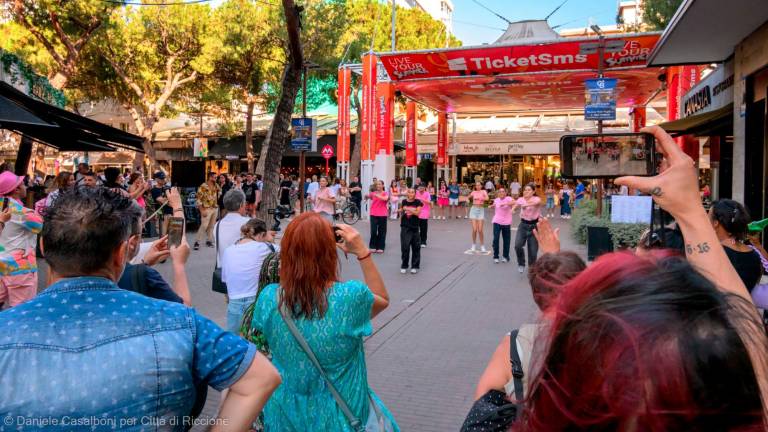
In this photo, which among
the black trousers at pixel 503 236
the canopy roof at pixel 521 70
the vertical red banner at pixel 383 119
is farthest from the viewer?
the vertical red banner at pixel 383 119

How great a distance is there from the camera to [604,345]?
0.83 metres

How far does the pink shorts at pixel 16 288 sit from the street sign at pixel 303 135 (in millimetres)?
8811

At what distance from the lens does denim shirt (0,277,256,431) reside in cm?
142

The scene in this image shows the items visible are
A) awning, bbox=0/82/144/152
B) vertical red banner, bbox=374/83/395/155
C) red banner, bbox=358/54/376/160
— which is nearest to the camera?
awning, bbox=0/82/144/152

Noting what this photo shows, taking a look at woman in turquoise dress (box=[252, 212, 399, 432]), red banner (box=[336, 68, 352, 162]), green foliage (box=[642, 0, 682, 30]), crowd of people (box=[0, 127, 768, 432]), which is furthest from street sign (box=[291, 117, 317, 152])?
green foliage (box=[642, 0, 682, 30])

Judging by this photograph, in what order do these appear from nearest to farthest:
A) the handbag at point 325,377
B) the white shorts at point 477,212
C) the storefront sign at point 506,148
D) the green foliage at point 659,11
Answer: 1. the handbag at point 325,377
2. the white shorts at point 477,212
3. the green foliage at point 659,11
4. the storefront sign at point 506,148

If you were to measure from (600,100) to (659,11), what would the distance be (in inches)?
408

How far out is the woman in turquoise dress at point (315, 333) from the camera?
9.19ft

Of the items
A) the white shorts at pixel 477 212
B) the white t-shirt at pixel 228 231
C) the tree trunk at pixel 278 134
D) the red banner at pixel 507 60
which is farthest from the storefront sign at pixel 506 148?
the white t-shirt at pixel 228 231

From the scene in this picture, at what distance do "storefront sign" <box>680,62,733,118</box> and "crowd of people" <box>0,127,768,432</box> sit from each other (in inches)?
424

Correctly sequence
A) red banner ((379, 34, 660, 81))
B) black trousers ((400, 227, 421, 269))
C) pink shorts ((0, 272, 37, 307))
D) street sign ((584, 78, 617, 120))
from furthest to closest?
red banner ((379, 34, 660, 81)) → street sign ((584, 78, 617, 120)) → black trousers ((400, 227, 421, 269)) → pink shorts ((0, 272, 37, 307))

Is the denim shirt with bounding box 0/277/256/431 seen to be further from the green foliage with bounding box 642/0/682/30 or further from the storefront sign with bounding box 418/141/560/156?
the storefront sign with bounding box 418/141/560/156

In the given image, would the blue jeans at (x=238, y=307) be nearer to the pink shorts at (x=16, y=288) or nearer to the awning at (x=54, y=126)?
the pink shorts at (x=16, y=288)

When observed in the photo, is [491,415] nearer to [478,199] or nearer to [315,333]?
[315,333]
